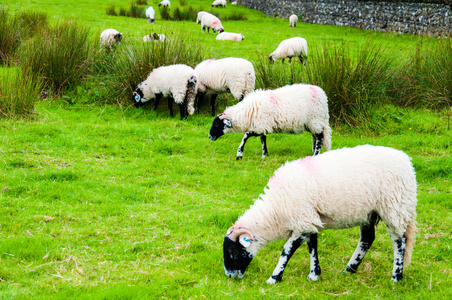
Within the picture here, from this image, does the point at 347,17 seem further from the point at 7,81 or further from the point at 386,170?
the point at 386,170

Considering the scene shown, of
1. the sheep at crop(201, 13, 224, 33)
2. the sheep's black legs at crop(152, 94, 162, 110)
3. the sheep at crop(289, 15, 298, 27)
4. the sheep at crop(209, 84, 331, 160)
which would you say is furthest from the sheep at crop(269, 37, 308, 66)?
the sheep at crop(289, 15, 298, 27)

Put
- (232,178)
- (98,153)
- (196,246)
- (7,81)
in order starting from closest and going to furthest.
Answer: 1. (196,246)
2. (232,178)
3. (98,153)
4. (7,81)

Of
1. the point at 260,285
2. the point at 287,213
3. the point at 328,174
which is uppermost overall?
the point at 328,174

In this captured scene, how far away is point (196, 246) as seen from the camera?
5.47 metres

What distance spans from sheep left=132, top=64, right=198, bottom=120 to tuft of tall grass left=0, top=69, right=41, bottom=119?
7.69ft

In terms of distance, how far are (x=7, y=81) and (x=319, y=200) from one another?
809 cm

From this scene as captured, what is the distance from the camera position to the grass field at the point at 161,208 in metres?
4.66

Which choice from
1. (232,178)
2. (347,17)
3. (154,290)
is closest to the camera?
(154,290)

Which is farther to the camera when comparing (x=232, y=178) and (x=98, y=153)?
(x=98, y=153)

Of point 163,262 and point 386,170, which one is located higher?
point 386,170

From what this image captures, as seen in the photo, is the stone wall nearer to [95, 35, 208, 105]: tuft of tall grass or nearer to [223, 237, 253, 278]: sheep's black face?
[95, 35, 208, 105]: tuft of tall grass

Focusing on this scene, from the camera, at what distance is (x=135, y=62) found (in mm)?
11578

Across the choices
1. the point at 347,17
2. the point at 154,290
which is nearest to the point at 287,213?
the point at 154,290

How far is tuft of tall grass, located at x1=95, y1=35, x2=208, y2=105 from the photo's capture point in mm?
11562
